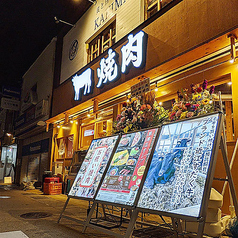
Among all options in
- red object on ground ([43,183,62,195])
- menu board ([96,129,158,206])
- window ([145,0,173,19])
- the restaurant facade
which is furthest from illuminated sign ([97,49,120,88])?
red object on ground ([43,183,62,195])

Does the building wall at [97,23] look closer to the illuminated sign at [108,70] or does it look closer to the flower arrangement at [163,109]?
the illuminated sign at [108,70]

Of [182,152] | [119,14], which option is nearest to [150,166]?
[182,152]

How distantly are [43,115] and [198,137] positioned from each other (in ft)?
37.9

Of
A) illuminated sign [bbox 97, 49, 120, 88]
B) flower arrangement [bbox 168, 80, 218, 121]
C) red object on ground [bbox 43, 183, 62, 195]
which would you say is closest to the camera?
flower arrangement [bbox 168, 80, 218, 121]

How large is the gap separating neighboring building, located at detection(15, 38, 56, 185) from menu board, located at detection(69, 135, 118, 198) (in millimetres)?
9130

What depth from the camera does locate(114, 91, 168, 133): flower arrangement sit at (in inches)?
162

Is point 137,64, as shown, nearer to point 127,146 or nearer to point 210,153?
point 127,146

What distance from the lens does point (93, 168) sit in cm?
384

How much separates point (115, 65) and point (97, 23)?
325cm

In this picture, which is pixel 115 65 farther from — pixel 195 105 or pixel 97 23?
pixel 195 105

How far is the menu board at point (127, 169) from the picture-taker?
296cm

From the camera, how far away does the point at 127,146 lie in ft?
11.4

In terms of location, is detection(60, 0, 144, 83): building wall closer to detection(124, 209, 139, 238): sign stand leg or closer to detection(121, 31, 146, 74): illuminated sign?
detection(121, 31, 146, 74): illuminated sign

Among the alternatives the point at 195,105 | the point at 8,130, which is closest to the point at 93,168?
the point at 195,105
